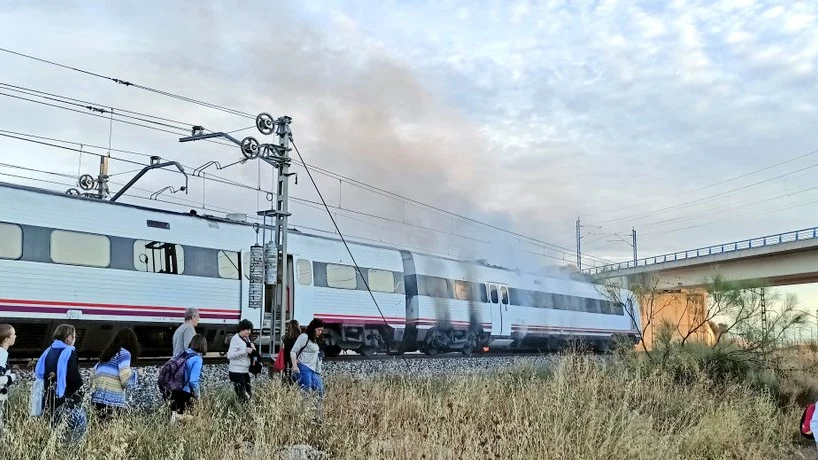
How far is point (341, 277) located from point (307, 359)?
30.1ft

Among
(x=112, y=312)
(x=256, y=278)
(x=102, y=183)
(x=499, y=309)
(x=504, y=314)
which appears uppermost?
(x=102, y=183)

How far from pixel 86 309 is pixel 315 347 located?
18.9 feet

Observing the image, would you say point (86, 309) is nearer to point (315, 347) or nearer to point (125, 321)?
point (125, 321)

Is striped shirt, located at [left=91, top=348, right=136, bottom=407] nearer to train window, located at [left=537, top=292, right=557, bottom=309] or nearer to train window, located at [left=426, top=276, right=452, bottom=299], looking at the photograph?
train window, located at [left=426, top=276, right=452, bottom=299]

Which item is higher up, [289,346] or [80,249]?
[80,249]

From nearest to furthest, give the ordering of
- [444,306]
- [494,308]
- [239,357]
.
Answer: [239,357], [444,306], [494,308]

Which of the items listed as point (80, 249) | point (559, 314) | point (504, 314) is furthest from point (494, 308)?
point (80, 249)

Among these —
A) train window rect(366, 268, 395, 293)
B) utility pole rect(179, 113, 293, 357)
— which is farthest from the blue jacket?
train window rect(366, 268, 395, 293)

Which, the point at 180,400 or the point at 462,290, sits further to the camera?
the point at 462,290

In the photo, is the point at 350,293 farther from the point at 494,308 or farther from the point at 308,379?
the point at 308,379

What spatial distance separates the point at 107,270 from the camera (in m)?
14.0

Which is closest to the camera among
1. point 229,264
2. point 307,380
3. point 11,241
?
point 307,380

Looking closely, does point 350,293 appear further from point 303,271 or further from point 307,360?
point 307,360

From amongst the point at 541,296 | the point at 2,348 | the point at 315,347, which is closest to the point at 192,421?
the point at 2,348
